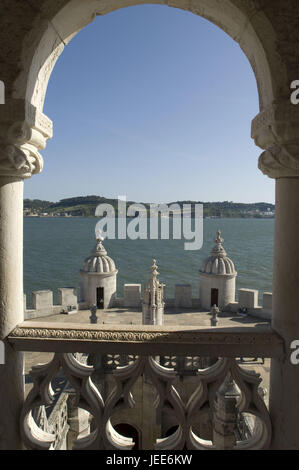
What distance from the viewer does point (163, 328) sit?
2.48 meters

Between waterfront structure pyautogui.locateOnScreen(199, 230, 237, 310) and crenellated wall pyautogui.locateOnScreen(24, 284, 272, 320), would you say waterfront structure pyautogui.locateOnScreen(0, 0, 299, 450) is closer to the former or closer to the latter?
crenellated wall pyautogui.locateOnScreen(24, 284, 272, 320)

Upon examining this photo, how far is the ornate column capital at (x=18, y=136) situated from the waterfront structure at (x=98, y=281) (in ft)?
52.5

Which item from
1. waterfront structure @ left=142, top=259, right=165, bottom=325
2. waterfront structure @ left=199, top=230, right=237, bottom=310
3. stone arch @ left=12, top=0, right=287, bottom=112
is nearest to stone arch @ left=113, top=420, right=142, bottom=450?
waterfront structure @ left=142, top=259, right=165, bottom=325

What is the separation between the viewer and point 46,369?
7.93 ft

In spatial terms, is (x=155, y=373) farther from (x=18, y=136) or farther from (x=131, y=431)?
(x=131, y=431)

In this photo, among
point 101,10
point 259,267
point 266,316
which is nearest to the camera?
point 101,10

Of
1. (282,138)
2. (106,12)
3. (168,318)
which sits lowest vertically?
(168,318)

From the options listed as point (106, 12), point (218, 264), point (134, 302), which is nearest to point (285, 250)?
point (106, 12)

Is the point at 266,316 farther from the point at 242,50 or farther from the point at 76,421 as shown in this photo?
the point at 242,50

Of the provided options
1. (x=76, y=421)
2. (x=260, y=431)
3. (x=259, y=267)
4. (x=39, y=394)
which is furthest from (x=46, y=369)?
(x=259, y=267)

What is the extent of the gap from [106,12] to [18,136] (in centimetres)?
133

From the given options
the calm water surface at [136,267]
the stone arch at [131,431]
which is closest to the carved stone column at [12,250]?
the stone arch at [131,431]

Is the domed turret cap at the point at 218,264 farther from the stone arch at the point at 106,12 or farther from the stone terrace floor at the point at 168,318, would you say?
the stone arch at the point at 106,12
